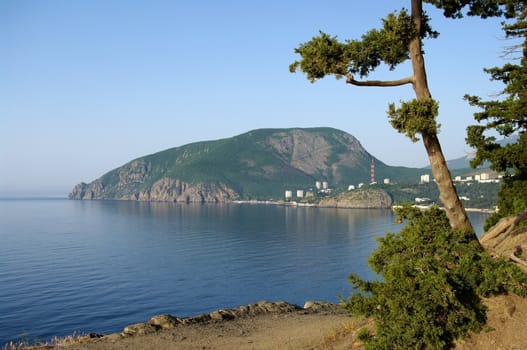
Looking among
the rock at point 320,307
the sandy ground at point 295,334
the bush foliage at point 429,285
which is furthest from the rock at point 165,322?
the bush foliage at point 429,285

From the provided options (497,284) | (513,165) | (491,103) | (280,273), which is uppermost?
(491,103)

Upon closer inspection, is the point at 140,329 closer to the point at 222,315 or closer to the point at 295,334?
the point at 222,315

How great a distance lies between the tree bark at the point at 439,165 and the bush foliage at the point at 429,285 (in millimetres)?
560

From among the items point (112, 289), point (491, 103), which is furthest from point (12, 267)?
point (491, 103)

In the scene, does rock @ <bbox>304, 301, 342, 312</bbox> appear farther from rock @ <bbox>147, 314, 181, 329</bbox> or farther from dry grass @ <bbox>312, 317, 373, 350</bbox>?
dry grass @ <bbox>312, 317, 373, 350</bbox>

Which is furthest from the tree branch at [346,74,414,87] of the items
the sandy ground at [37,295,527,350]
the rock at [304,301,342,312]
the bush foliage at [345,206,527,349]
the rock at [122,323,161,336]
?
the rock at [304,301,342,312]

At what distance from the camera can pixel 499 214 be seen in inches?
1385

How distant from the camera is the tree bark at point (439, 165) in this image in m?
12.6

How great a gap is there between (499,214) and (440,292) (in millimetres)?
29186

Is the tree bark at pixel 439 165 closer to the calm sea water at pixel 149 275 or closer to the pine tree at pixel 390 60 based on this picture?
the pine tree at pixel 390 60

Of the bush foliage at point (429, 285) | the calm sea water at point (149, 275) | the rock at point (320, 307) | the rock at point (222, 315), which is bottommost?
the calm sea water at point (149, 275)

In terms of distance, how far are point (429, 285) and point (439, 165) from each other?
4.04m

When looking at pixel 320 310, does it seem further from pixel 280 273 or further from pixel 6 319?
pixel 280 273

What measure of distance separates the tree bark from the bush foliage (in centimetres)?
56
